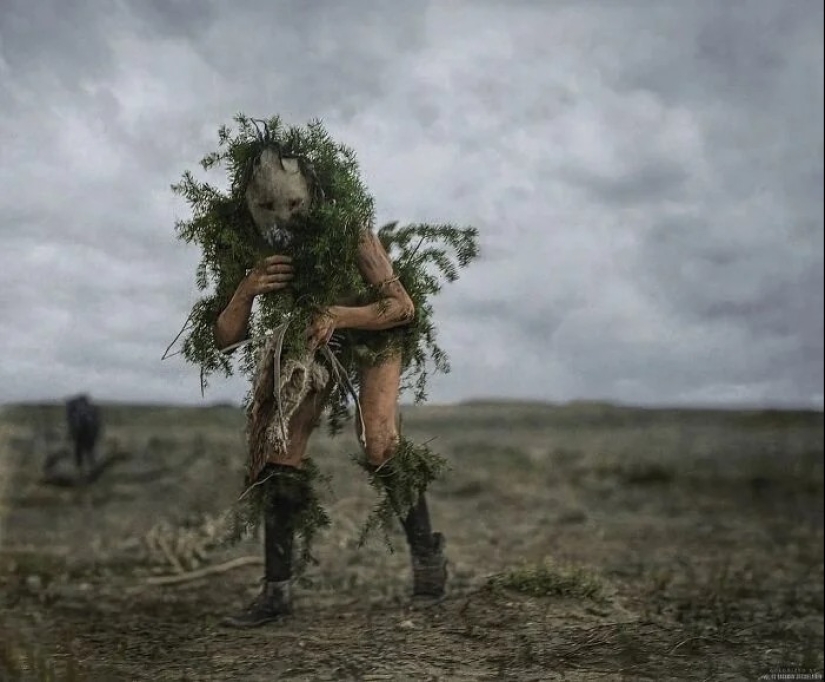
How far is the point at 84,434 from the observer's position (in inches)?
330

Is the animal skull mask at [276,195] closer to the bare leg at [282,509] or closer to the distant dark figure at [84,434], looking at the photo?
the bare leg at [282,509]

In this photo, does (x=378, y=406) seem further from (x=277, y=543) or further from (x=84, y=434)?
(x=84, y=434)

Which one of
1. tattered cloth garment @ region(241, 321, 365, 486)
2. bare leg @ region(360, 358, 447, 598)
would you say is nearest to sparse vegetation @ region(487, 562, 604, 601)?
bare leg @ region(360, 358, 447, 598)

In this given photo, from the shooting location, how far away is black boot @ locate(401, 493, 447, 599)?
365 cm

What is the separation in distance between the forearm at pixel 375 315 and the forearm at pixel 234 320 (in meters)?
0.34

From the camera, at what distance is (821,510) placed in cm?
783

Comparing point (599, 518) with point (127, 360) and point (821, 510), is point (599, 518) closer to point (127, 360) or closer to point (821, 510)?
point (821, 510)

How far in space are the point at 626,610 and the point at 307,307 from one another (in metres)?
2.14

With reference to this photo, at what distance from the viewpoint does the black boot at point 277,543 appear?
3.40 meters

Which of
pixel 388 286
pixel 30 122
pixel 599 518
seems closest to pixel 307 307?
pixel 388 286

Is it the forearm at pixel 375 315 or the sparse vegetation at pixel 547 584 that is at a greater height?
the forearm at pixel 375 315

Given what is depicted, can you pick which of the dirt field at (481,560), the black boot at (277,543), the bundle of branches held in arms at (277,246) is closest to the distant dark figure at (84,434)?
the dirt field at (481,560)

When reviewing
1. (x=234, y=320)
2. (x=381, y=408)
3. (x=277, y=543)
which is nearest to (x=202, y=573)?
(x=277, y=543)

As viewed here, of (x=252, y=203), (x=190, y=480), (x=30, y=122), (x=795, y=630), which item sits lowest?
(x=795, y=630)
